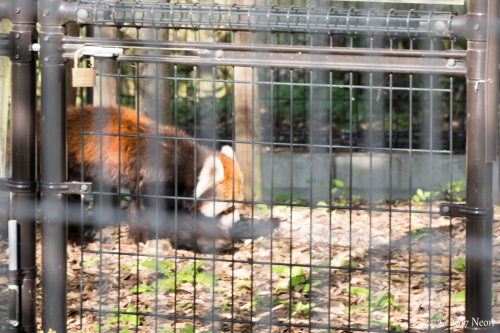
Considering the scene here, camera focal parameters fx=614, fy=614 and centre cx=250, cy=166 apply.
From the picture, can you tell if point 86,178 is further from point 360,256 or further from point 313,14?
point 313,14

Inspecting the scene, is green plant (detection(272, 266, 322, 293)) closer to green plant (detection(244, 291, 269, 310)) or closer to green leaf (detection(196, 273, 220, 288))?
green plant (detection(244, 291, 269, 310))

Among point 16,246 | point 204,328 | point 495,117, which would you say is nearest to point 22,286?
point 16,246

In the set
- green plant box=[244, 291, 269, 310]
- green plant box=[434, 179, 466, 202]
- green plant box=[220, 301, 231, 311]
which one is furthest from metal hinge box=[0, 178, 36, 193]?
green plant box=[434, 179, 466, 202]

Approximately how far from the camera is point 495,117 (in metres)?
2.66

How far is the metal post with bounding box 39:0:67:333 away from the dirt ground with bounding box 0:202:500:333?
154 mm

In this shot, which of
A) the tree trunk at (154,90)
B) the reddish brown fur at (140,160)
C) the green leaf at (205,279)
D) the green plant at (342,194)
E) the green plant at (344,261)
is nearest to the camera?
the green leaf at (205,279)

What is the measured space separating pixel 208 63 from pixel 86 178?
2.81 meters

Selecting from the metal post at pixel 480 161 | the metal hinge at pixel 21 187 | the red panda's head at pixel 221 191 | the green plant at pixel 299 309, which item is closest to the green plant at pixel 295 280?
the green plant at pixel 299 309

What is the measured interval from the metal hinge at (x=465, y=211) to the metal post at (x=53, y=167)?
182cm

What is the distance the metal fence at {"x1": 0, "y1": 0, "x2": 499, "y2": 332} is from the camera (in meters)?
2.73

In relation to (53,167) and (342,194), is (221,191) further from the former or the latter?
(53,167)

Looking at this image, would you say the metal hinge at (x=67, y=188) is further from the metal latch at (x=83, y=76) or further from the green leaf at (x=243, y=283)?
the green leaf at (x=243, y=283)

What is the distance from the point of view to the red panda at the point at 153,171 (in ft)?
17.0

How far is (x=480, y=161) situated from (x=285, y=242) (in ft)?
9.19
